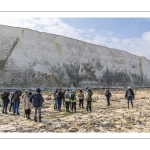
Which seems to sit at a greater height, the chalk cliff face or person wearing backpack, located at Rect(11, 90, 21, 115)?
the chalk cliff face

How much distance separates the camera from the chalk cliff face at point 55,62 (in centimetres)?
3045

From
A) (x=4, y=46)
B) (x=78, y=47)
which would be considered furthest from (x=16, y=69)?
(x=78, y=47)

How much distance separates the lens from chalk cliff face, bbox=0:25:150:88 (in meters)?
30.5

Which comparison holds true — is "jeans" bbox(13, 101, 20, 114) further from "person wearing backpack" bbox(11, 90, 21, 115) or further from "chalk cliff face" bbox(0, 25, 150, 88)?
"chalk cliff face" bbox(0, 25, 150, 88)

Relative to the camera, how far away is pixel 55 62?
1382 inches

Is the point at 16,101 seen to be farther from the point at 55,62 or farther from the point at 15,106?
the point at 55,62

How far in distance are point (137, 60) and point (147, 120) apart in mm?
46697

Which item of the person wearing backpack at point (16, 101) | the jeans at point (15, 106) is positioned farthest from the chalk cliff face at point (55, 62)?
the jeans at point (15, 106)

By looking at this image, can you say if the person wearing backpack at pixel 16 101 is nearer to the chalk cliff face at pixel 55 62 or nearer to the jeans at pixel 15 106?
the jeans at pixel 15 106

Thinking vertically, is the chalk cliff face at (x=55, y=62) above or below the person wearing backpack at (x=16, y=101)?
above

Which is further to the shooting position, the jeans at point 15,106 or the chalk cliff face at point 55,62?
the chalk cliff face at point 55,62

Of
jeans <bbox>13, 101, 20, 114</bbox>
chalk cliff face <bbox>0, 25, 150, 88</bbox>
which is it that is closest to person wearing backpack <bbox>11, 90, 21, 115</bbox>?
jeans <bbox>13, 101, 20, 114</bbox>
